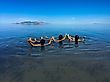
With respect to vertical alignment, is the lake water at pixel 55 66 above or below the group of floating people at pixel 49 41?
below

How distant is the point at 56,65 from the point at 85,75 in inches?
221

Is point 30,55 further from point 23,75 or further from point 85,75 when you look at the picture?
point 85,75

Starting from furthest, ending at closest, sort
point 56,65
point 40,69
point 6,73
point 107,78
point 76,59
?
point 76,59, point 56,65, point 40,69, point 6,73, point 107,78

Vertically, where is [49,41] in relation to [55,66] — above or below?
above

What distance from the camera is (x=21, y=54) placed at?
3294 cm

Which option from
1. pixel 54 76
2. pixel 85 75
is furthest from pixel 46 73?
pixel 85 75

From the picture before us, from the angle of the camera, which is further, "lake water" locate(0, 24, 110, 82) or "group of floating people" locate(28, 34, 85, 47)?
"group of floating people" locate(28, 34, 85, 47)

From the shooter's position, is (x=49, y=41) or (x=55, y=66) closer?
(x=55, y=66)

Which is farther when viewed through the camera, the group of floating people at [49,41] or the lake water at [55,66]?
the group of floating people at [49,41]

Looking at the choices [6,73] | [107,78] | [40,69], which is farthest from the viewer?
[40,69]

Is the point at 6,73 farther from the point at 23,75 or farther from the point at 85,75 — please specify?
the point at 85,75

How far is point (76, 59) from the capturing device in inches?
1150

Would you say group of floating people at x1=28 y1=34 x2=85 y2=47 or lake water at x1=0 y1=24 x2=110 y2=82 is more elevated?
group of floating people at x1=28 y1=34 x2=85 y2=47

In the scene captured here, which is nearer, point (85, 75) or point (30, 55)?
point (85, 75)
